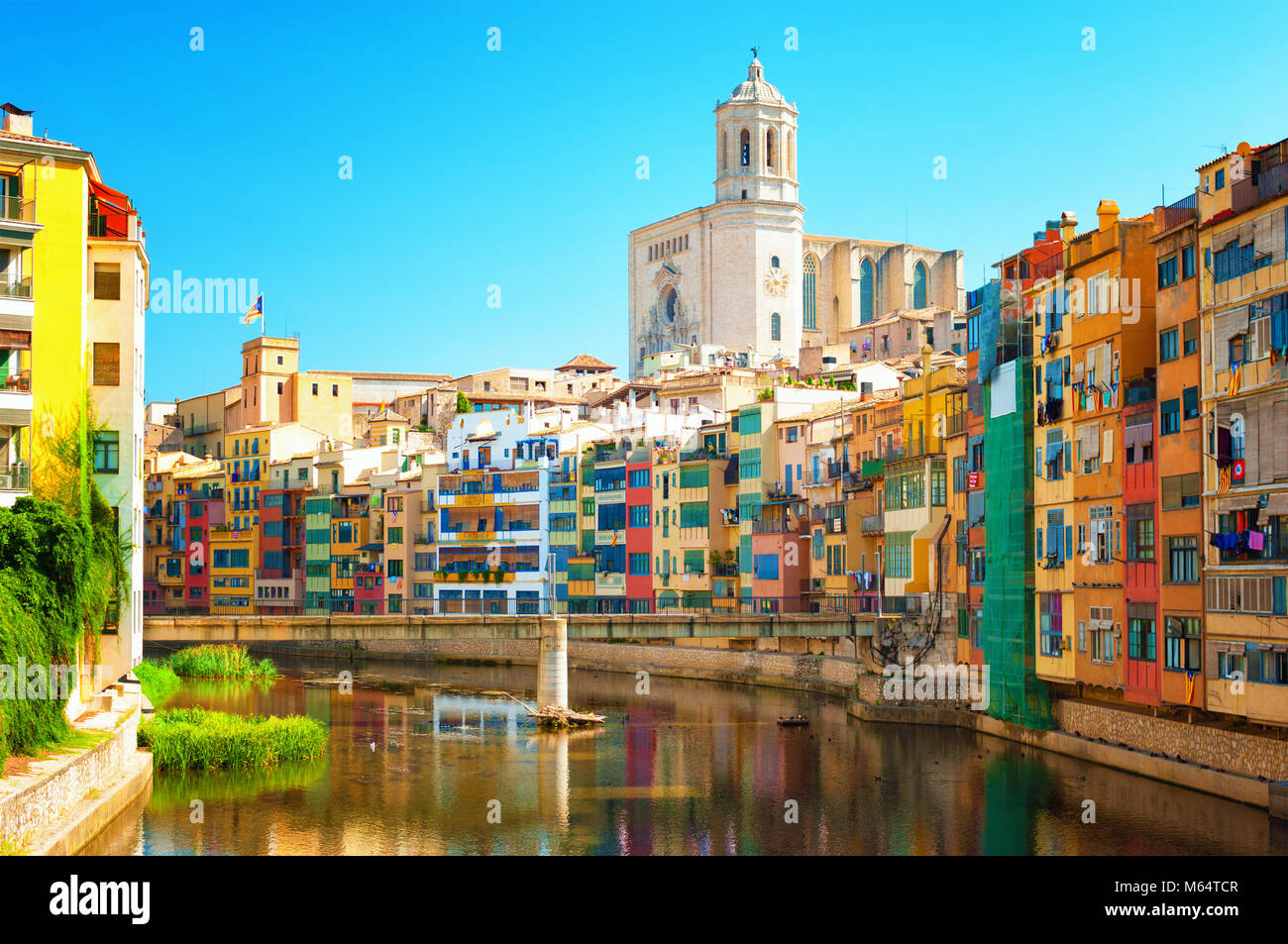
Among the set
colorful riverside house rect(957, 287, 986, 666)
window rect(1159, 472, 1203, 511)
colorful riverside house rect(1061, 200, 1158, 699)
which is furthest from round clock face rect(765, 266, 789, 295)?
window rect(1159, 472, 1203, 511)

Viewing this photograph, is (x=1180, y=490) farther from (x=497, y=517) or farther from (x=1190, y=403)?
(x=497, y=517)

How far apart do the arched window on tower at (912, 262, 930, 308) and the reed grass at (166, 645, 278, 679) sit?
308ft

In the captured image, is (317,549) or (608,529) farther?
(317,549)

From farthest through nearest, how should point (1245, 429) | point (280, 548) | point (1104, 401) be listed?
1. point (280, 548)
2. point (1104, 401)
3. point (1245, 429)

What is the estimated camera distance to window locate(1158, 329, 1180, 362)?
38.4 meters

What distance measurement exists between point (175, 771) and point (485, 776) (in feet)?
27.8

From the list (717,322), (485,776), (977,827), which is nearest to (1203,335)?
(977,827)

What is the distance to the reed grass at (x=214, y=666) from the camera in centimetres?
7175

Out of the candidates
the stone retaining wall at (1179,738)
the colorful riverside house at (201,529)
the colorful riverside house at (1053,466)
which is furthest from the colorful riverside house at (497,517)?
the stone retaining wall at (1179,738)

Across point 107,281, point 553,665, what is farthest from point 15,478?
point 553,665

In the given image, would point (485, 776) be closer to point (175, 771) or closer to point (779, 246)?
point (175, 771)

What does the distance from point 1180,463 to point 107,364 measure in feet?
91.6

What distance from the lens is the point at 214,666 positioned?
7219 cm

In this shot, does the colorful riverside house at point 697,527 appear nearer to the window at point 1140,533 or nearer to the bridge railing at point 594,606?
the bridge railing at point 594,606
